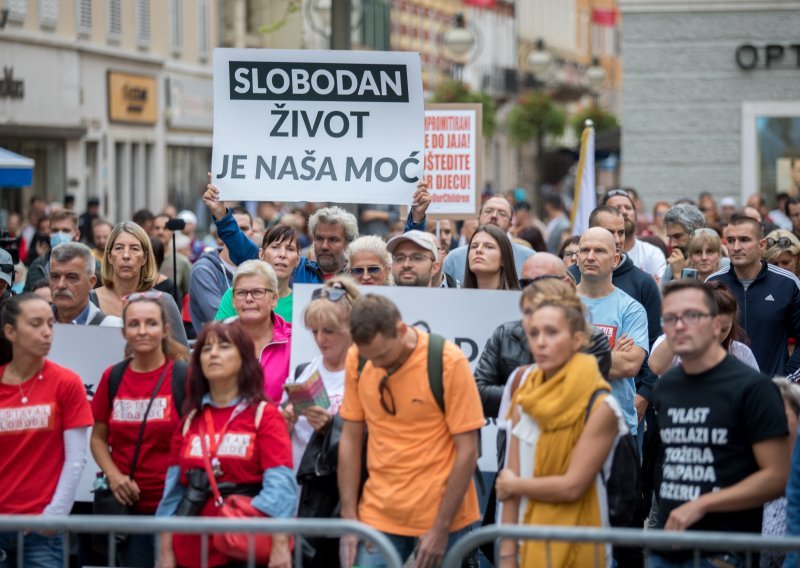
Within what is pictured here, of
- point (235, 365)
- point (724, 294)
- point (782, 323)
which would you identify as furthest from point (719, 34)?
point (235, 365)

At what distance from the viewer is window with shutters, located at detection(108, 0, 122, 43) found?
117 feet

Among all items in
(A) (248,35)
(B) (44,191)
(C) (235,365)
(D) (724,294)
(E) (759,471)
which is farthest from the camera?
(A) (248,35)

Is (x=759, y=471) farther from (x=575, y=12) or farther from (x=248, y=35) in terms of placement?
(x=575, y=12)

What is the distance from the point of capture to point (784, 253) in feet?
34.4

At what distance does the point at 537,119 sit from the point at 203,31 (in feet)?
56.2

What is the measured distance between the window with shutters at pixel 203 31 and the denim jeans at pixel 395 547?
119ft

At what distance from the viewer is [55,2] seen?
32188 millimetres

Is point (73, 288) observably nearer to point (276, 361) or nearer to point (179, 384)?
point (276, 361)

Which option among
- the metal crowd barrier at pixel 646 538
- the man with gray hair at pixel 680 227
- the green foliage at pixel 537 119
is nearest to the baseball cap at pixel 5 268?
the metal crowd barrier at pixel 646 538

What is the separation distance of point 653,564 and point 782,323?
3976mm

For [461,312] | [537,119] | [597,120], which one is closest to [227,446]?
[461,312]

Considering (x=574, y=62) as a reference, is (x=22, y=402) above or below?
below

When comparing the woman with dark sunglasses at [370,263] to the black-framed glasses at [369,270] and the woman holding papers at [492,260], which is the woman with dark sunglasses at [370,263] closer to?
the black-framed glasses at [369,270]

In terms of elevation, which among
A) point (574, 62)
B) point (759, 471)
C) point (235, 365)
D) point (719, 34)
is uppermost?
point (574, 62)
